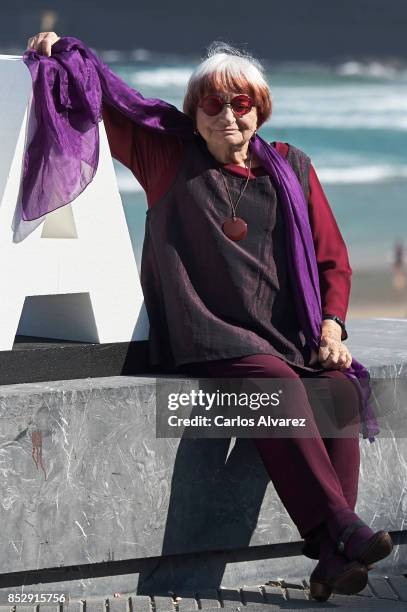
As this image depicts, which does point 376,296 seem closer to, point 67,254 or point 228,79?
point 228,79

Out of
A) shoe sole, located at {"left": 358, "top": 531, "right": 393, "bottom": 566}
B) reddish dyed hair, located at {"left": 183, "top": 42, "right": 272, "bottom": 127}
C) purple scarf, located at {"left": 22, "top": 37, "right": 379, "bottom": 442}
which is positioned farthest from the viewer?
reddish dyed hair, located at {"left": 183, "top": 42, "right": 272, "bottom": 127}

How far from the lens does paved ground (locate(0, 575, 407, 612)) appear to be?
352cm

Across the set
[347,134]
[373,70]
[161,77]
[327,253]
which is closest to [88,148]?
[327,253]

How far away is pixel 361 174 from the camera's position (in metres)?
20.8

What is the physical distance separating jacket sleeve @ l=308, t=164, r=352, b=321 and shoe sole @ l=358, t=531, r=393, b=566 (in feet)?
2.72

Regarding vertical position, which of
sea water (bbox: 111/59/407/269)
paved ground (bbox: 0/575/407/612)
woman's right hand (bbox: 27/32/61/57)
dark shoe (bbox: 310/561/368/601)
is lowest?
sea water (bbox: 111/59/407/269)

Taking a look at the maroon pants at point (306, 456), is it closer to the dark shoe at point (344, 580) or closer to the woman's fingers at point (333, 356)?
the woman's fingers at point (333, 356)

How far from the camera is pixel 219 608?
11.6ft

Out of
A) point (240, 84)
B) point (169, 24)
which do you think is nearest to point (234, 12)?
point (169, 24)

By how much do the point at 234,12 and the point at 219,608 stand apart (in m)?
27.1

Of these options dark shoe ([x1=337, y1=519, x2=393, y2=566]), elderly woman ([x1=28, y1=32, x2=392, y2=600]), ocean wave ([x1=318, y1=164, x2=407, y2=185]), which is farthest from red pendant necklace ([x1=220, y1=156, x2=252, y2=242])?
ocean wave ([x1=318, y1=164, x2=407, y2=185])

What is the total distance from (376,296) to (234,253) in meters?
10.9

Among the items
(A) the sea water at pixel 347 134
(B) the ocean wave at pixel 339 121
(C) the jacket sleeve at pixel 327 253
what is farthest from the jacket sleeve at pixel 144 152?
(B) the ocean wave at pixel 339 121

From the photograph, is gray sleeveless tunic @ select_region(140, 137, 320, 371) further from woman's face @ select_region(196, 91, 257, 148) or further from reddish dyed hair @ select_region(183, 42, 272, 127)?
reddish dyed hair @ select_region(183, 42, 272, 127)
